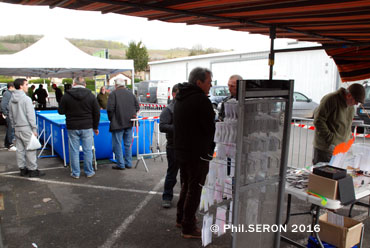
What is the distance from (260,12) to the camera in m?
3.03

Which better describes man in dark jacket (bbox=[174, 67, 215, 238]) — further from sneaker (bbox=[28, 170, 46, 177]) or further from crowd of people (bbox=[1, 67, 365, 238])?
sneaker (bbox=[28, 170, 46, 177])

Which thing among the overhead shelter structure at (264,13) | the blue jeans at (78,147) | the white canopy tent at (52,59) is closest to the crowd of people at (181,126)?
the blue jeans at (78,147)

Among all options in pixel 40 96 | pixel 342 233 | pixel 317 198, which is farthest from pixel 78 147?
pixel 40 96

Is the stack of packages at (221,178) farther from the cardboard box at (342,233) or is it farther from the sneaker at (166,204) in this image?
the sneaker at (166,204)

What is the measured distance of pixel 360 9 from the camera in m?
2.72

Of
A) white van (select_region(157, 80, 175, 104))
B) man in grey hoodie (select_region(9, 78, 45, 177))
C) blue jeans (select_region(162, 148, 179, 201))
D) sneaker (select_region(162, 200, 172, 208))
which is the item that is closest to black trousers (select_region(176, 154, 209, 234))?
blue jeans (select_region(162, 148, 179, 201))

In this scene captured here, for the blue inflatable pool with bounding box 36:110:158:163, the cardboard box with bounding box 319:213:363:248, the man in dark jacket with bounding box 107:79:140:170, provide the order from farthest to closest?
the blue inflatable pool with bounding box 36:110:158:163, the man in dark jacket with bounding box 107:79:140:170, the cardboard box with bounding box 319:213:363:248

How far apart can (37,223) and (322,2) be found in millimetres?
4136

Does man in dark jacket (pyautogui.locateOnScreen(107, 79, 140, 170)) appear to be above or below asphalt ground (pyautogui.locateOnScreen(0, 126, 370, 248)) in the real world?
above

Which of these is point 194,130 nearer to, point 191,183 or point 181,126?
point 181,126

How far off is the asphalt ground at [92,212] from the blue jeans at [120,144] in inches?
10.2

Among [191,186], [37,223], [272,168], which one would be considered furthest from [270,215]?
[37,223]

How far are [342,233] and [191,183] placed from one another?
160cm

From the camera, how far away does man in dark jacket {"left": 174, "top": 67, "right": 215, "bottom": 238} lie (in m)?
3.03
